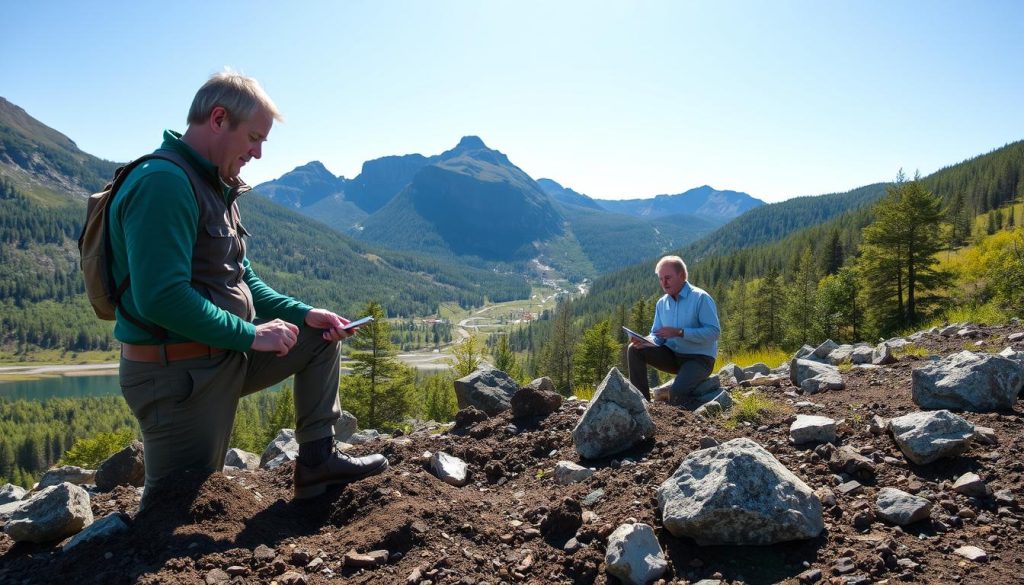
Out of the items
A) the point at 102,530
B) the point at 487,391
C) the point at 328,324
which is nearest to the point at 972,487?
the point at 328,324

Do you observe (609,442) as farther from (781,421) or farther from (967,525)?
(967,525)

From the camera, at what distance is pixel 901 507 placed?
3658mm

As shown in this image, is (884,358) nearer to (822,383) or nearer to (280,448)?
(822,383)

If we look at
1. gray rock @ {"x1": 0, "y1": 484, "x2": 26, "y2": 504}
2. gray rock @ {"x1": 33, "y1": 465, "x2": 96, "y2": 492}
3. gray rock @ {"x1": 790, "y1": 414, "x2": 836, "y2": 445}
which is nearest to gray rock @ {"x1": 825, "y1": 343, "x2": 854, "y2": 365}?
gray rock @ {"x1": 790, "y1": 414, "x2": 836, "y2": 445}

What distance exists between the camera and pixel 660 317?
886 cm

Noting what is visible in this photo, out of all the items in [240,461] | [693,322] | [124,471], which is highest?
[693,322]

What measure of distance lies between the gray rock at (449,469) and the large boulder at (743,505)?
231 centimetres

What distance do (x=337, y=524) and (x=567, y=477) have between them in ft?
7.09

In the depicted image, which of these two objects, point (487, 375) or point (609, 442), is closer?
point (609, 442)

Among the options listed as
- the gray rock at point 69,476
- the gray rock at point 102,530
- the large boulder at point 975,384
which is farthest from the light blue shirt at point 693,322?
the gray rock at point 69,476

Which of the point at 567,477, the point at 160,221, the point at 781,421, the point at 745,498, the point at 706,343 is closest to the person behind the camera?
the point at 160,221

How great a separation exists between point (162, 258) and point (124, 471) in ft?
17.1

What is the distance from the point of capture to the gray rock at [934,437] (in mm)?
4242

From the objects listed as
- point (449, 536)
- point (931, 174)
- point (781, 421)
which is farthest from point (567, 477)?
point (931, 174)
